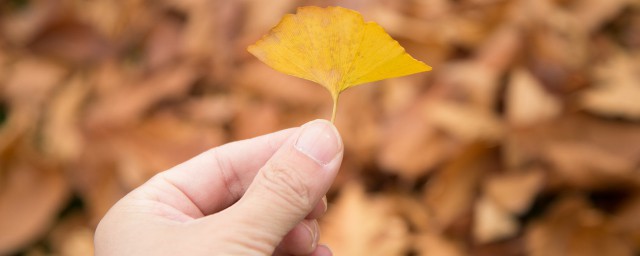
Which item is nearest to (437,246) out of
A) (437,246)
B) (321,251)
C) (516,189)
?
(437,246)

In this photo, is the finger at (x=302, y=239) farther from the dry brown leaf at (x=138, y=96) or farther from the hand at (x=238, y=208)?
the dry brown leaf at (x=138, y=96)

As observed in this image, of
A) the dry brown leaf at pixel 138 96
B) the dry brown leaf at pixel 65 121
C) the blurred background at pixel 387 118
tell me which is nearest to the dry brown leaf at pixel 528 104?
the blurred background at pixel 387 118

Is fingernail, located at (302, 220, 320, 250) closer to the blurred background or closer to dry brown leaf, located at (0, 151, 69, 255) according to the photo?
the blurred background

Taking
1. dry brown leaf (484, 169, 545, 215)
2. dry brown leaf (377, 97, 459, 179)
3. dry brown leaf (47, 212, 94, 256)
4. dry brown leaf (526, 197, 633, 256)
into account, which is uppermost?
dry brown leaf (377, 97, 459, 179)

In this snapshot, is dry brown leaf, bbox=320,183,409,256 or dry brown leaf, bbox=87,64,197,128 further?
dry brown leaf, bbox=87,64,197,128

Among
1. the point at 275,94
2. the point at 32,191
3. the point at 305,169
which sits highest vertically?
the point at 305,169

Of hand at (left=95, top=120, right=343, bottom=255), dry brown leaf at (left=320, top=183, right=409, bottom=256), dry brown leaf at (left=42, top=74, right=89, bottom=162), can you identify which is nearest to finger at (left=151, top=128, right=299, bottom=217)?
hand at (left=95, top=120, right=343, bottom=255)

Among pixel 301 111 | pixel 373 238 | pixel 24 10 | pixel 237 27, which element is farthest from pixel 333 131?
pixel 24 10

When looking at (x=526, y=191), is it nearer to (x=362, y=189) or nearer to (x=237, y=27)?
(x=362, y=189)
